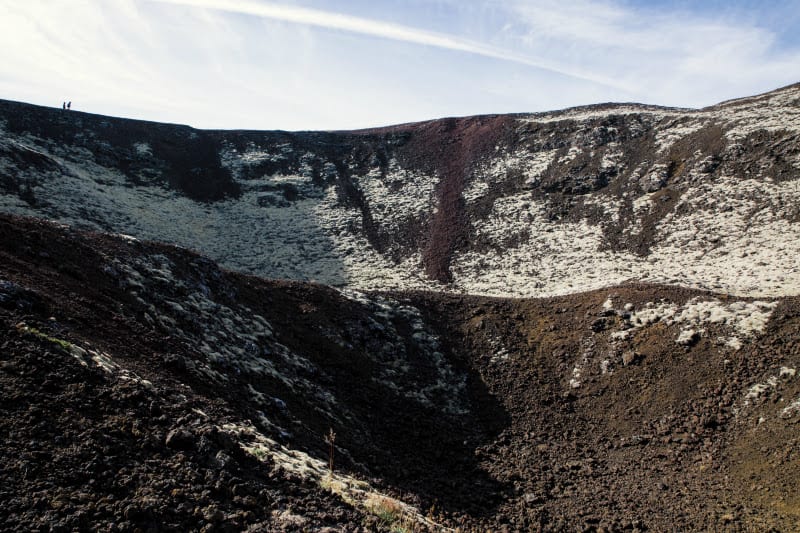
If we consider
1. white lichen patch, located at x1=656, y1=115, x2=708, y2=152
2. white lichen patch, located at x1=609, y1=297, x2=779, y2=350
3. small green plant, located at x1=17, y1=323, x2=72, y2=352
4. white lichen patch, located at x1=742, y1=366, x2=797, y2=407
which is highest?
white lichen patch, located at x1=656, y1=115, x2=708, y2=152

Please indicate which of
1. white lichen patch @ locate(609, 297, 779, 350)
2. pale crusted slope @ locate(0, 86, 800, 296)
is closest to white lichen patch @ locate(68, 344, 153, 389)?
white lichen patch @ locate(609, 297, 779, 350)

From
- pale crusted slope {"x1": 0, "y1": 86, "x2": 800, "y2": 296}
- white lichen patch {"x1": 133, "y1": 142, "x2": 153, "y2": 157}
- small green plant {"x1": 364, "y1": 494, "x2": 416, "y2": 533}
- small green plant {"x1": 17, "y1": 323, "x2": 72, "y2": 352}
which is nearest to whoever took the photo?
small green plant {"x1": 364, "y1": 494, "x2": 416, "y2": 533}

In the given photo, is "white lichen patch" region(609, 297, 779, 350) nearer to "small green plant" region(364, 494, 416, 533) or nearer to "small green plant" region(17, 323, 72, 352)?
"small green plant" region(364, 494, 416, 533)

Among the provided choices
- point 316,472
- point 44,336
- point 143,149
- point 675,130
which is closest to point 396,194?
point 675,130

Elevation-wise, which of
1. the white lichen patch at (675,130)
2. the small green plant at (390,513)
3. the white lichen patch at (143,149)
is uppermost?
the white lichen patch at (675,130)

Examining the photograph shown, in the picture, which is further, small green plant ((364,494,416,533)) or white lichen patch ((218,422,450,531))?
white lichen patch ((218,422,450,531))

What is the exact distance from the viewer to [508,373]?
23.2 meters

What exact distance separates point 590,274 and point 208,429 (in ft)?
98.9

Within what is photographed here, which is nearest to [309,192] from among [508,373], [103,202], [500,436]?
[103,202]

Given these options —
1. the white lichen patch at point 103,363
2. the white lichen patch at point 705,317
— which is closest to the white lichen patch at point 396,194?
the white lichen patch at point 705,317

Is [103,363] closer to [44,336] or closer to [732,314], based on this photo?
[44,336]

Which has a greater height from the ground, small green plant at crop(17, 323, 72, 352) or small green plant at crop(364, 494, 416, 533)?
small green plant at crop(17, 323, 72, 352)

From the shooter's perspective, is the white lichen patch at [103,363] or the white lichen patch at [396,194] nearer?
the white lichen patch at [103,363]

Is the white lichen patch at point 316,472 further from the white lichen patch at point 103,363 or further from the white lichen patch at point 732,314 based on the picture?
the white lichen patch at point 732,314
